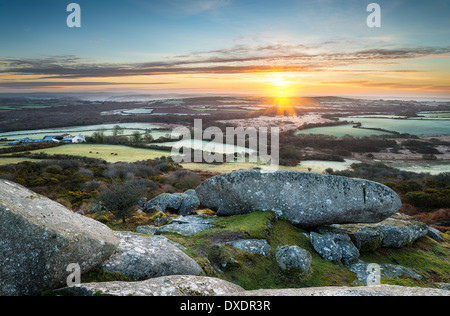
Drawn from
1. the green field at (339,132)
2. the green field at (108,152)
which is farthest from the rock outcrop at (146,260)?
the green field at (339,132)

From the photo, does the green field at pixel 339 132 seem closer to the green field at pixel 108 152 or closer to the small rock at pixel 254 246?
the green field at pixel 108 152

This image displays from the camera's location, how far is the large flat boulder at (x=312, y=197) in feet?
Result: 44.6

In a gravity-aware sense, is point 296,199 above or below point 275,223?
above

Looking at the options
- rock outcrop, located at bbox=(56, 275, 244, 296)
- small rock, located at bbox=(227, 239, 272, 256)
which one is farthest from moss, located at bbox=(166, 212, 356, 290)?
rock outcrop, located at bbox=(56, 275, 244, 296)

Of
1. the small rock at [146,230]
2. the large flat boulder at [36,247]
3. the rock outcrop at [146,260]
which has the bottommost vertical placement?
the small rock at [146,230]

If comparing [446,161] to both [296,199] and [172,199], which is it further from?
[172,199]

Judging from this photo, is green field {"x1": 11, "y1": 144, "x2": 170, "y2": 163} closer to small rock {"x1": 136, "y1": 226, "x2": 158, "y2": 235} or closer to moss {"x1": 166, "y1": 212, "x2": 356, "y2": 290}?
small rock {"x1": 136, "y1": 226, "x2": 158, "y2": 235}

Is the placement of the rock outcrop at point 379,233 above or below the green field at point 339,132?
below

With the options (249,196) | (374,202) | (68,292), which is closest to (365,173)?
(374,202)

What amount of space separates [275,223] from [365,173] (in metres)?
34.9

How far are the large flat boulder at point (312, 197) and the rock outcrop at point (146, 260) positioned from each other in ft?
22.3

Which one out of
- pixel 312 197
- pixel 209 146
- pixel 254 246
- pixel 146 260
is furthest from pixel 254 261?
pixel 209 146

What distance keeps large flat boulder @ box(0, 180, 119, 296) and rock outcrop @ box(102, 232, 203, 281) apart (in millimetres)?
650

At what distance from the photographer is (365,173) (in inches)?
1635
